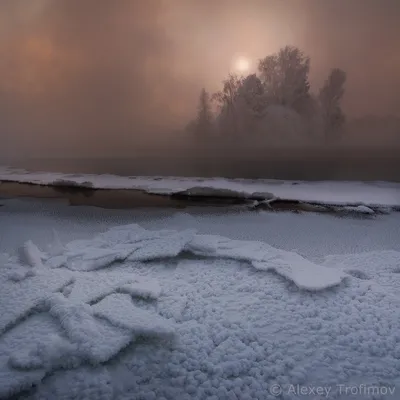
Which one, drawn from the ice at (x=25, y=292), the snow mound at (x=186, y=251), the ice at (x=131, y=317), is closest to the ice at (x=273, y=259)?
the snow mound at (x=186, y=251)

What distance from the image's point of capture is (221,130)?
8.55 metres

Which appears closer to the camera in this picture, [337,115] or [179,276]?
[179,276]

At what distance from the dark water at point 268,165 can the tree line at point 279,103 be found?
69 cm

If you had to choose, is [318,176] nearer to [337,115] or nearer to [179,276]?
[337,115]

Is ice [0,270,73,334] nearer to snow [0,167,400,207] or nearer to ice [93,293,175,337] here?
ice [93,293,175,337]

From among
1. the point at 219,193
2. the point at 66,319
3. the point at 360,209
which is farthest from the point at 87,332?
the point at 219,193

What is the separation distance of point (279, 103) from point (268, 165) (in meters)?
1.80

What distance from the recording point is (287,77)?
770 centimetres

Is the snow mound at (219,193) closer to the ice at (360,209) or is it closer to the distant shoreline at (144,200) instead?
the distant shoreline at (144,200)

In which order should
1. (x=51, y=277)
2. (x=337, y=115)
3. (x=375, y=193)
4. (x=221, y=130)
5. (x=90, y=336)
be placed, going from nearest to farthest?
(x=90, y=336) < (x=51, y=277) < (x=375, y=193) < (x=337, y=115) < (x=221, y=130)

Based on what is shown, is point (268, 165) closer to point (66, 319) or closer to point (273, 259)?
point (273, 259)

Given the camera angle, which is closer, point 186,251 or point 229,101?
point 186,251

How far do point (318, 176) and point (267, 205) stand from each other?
3318 mm

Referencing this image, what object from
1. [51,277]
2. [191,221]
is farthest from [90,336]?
[191,221]
